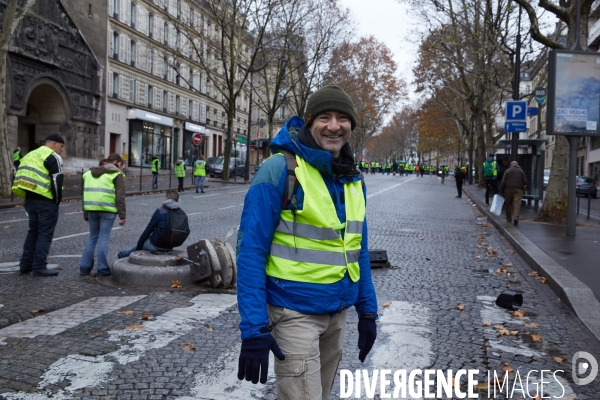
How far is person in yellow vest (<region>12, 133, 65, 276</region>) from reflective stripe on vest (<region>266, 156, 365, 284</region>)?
618cm

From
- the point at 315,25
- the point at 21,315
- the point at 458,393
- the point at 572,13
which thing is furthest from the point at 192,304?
the point at 315,25

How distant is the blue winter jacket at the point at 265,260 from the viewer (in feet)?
8.41

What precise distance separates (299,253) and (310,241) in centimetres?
7

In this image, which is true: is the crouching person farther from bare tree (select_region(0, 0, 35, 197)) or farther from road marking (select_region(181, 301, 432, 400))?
bare tree (select_region(0, 0, 35, 197))

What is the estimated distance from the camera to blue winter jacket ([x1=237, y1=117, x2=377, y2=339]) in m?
2.56

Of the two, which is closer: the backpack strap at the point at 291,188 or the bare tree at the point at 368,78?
the backpack strap at the point at 291,188

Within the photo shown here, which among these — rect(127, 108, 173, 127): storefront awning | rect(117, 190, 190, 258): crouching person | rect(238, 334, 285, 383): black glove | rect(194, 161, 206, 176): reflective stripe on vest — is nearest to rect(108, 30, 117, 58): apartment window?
rect(127, 108, 173, 127): storefront awning

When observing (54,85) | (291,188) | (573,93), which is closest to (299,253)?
(291,188)

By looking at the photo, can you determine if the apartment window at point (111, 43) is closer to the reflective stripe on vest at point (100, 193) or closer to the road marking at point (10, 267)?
the road marking at point (10, 267)

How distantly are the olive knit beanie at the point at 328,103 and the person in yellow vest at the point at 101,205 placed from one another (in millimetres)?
5846

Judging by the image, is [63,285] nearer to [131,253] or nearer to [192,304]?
[131,253]

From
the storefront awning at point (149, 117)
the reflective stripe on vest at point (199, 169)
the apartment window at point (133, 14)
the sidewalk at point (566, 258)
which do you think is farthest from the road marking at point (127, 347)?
the apartment window at point (133, 14)

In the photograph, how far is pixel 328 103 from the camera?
9.19 feet

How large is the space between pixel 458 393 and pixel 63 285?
5048mm
